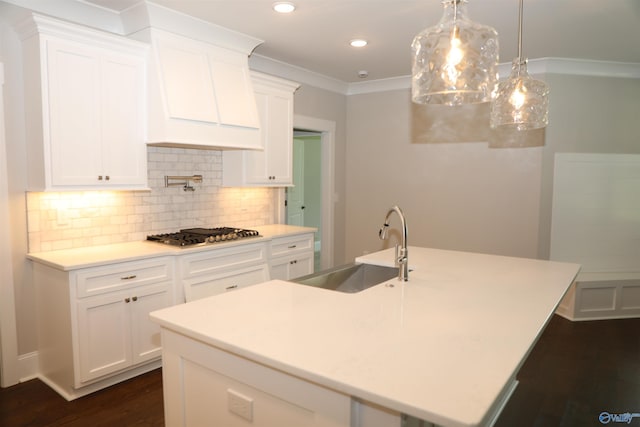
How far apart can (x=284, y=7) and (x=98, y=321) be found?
2.43 metres

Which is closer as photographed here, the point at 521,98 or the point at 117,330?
the point at 521,98

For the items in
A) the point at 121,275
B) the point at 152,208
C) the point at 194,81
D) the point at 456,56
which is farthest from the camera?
the point at 152,208

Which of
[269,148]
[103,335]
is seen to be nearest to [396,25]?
[269,148]

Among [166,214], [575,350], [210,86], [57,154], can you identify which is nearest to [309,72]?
[210,86]

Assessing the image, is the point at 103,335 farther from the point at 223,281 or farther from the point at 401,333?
the point at 401,333

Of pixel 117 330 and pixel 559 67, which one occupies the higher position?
pixel 559 67

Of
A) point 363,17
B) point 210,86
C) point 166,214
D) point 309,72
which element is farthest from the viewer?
point 309,72

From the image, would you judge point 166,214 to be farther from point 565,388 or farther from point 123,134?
point 565,388

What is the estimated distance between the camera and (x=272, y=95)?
424 centimetres

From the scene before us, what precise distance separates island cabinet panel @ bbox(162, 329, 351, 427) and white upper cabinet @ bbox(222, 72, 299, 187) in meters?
2.54

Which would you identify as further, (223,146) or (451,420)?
(223,146)

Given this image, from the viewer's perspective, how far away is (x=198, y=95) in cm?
341

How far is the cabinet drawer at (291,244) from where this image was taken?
4.07 m

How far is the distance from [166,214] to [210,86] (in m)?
1.15
